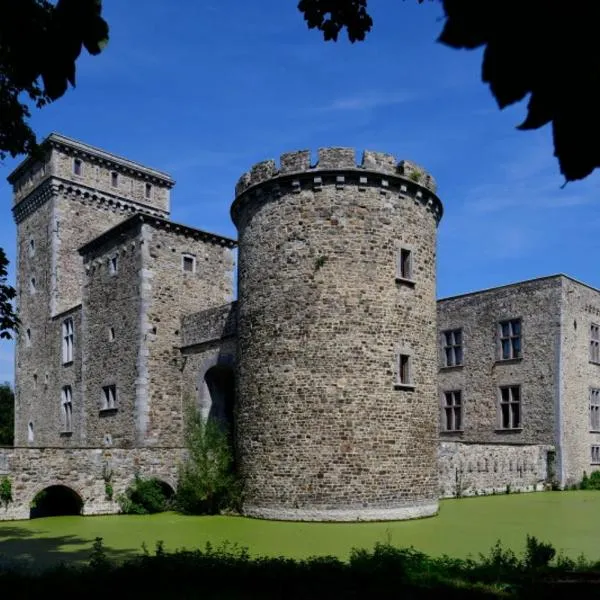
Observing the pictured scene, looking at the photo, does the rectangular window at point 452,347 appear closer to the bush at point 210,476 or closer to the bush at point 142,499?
the bush at point 210,476

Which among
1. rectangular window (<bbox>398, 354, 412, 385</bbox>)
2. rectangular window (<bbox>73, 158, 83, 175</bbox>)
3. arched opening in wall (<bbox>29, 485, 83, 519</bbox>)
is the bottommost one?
arched opening in wall (<bbox>29, 485, 83, 519</bbox>)

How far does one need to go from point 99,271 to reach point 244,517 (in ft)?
38.8

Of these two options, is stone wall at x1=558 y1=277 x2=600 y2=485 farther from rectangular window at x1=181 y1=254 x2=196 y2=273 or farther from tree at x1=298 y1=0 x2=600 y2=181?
tree at x1=298 y1=0 x2=600 y2=181

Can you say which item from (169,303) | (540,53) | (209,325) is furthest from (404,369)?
(540,53)

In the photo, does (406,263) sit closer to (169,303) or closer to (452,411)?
(169,303)

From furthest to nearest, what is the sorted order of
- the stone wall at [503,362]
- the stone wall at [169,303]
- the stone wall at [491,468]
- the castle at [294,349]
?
the stone wall at [503,362] < the stone wall at [491,468] < the stone wall at [169,303] < the castle at [294,349]

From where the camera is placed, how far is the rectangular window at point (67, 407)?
26641 mm

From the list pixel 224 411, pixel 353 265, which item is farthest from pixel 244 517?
pixel 353 265

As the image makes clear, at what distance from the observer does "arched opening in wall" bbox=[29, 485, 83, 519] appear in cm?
1861

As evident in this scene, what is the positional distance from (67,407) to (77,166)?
12132 mm

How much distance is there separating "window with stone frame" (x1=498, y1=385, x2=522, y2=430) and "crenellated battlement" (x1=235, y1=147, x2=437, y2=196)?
13.0 meters

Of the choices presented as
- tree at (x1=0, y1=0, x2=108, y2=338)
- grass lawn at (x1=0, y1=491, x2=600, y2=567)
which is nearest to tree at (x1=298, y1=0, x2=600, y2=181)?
tree at (x1=0, y1=0, x2=108, y2=338)

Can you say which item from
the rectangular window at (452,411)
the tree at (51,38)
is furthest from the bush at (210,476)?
the tree at (51,38)

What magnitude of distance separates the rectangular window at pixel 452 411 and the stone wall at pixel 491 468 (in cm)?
409
